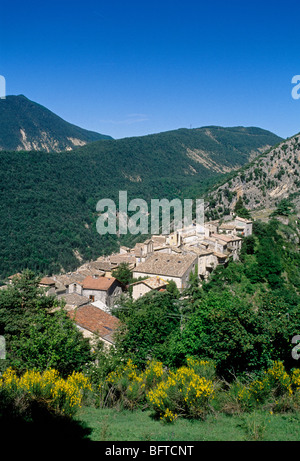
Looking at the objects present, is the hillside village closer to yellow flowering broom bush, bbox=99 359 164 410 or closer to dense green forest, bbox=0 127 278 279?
yellow flowering broom bush, bbox=99 359 164 410

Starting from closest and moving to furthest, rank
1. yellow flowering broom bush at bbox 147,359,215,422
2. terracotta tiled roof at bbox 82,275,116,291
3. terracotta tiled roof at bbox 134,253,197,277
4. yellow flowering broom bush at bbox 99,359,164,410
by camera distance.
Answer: yellow flowering broom bush at bbox 147,359,215,422 → yellow flowering broom bush at bbox 99,359,164,410 → terracotta tiled roof at bbox 134,253,197,277 → terracotta tiled roof at bbox 82,275,116,291

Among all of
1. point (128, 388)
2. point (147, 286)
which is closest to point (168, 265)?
point (147, 286)

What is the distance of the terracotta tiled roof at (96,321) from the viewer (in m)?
24.9

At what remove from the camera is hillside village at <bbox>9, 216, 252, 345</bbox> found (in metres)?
33.3

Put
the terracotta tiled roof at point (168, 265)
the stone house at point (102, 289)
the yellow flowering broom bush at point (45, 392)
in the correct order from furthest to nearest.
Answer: the stone house at point (102, 289), the terracotta tiled roof at point (168, 265), the yellow flowering broom bush at point (45, 392)

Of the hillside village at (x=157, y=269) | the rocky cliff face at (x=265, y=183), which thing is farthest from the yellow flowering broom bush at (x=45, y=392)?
the rocky cliff face at (x=265, y=183)

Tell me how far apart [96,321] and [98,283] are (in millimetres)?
13598

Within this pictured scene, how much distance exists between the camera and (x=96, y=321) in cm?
2692

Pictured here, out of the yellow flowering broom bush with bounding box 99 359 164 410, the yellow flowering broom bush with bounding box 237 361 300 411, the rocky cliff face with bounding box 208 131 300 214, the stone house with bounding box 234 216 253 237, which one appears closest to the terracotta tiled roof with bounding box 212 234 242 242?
the stone house with bounding box 234 216 253 237

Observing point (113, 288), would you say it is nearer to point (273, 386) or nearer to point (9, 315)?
point (9, 315)

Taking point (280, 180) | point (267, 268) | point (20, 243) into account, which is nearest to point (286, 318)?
point (267, 268)

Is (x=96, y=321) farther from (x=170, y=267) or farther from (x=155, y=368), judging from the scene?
(x=155, y=368)

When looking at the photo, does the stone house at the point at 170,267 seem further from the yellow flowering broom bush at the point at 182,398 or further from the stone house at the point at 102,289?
the yellow flowering broom bush at the point at 182,398

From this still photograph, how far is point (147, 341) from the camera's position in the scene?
18.6 metres
